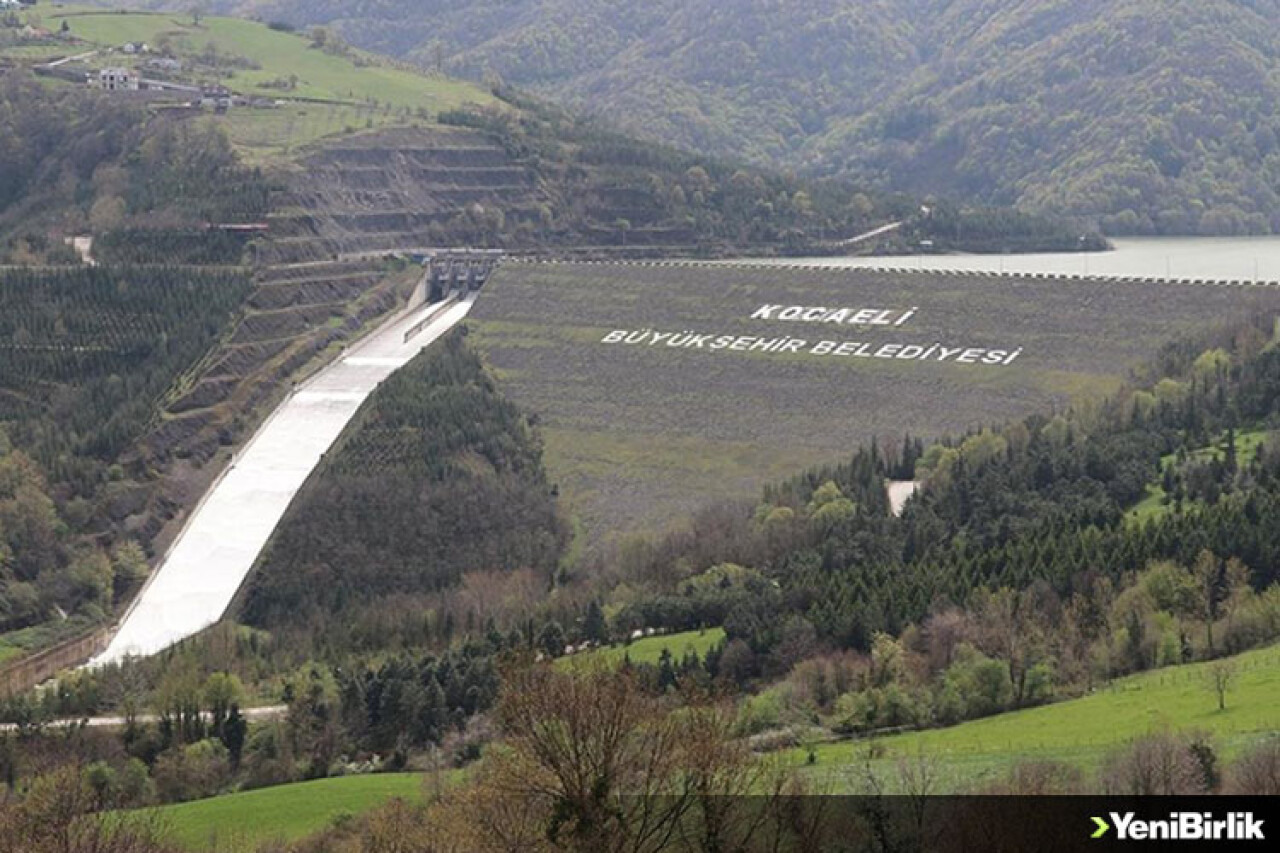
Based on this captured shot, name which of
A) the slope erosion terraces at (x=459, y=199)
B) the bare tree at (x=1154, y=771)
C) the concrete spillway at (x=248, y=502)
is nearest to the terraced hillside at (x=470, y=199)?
the slope erosion terraces at (x=459, y=199)

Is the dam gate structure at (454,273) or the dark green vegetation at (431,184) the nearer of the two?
the dark green vegetation at (431,184)

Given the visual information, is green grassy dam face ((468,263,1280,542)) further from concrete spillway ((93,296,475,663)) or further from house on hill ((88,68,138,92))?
house on hill ((88,68,138,92))

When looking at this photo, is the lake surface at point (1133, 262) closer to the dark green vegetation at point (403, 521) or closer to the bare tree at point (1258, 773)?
the dark green vegetation at point (403, 521)

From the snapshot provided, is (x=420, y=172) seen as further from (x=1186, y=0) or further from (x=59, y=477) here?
(x=1186, y=0)

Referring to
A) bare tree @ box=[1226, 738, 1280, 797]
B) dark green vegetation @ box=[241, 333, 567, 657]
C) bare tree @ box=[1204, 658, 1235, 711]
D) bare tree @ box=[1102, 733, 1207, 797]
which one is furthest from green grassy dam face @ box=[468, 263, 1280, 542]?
bare tree @ box=[1226, 738, 1280, 797]

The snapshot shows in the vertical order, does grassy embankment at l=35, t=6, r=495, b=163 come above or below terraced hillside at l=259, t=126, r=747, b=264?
above

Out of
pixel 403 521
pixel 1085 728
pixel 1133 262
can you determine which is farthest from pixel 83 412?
pixel 1133 262
